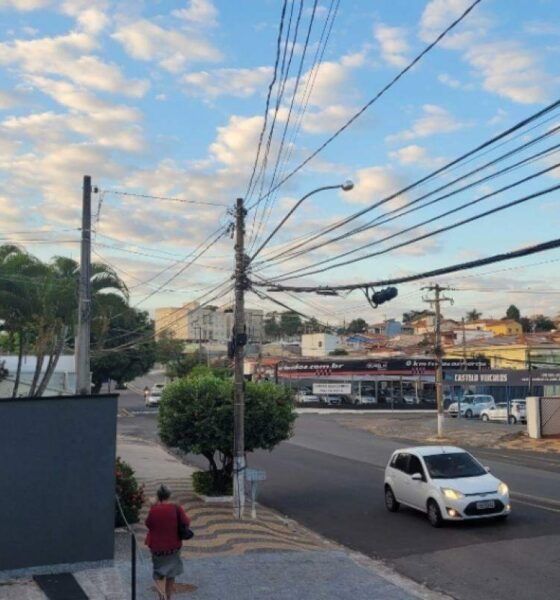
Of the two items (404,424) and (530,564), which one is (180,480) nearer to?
(530,564)

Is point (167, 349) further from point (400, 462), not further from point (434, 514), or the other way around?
point (434, 514)

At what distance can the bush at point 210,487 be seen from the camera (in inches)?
699

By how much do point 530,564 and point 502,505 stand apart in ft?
10.0

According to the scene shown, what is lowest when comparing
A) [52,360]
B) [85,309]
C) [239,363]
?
[239,363]

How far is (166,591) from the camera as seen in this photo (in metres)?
8.50

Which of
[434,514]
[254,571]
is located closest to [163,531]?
[254,571]

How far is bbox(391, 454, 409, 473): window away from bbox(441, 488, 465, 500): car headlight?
5.84ft

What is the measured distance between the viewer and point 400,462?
16516mm

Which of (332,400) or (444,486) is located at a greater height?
(444,486)

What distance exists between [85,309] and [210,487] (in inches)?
245

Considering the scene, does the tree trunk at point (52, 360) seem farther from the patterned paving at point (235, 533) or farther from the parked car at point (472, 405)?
the parked car at point (472, 405)

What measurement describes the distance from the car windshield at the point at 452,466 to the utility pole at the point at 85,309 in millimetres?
9318

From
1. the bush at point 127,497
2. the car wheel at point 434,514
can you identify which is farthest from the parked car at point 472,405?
the bush at point 127,497

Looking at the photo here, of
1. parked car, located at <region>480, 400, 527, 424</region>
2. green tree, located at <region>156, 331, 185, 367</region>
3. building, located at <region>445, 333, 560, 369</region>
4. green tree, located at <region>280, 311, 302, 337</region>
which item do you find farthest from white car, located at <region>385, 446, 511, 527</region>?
green tree, located at <region>280, 311, 302, 337</region>
